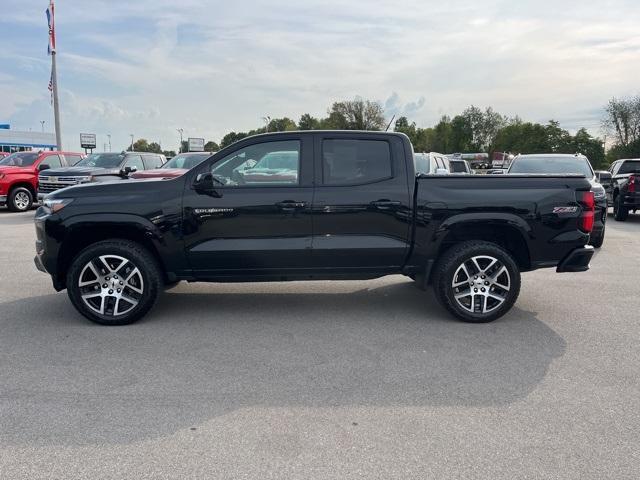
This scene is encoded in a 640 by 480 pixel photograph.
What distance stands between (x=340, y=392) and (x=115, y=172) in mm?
12847

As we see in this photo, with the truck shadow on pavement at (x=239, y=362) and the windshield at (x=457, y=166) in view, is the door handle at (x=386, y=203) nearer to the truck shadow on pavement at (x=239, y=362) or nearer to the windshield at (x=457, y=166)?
the truck shadow on pavement at (x=239, y=362)

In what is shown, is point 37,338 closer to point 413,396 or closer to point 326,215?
point 326,215

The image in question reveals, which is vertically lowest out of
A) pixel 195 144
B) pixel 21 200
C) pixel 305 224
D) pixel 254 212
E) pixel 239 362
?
pixel 239 362

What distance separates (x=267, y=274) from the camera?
5500mm

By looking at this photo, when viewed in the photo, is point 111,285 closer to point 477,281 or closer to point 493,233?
point 477,281

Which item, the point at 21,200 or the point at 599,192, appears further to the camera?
the point at 21,200

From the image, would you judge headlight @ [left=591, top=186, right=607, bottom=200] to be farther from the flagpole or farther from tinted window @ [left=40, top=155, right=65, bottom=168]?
the flagpole

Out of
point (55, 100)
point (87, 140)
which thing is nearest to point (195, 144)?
point (87, 140)

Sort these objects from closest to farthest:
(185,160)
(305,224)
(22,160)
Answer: (305,224)
(185,160)
(22,160)

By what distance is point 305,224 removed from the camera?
5.37 meters

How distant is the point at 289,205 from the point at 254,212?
1.15ft

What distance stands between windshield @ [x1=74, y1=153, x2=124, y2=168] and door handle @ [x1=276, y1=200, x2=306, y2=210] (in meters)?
12.4

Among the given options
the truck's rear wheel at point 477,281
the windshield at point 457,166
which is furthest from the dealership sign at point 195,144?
the truck's rear wheel at point 477,281

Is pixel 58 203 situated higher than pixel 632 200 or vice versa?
pixel 58 203
